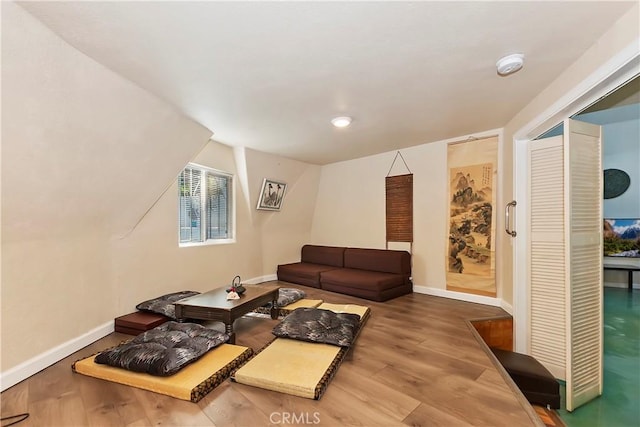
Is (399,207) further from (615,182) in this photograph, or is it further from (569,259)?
(615,182)

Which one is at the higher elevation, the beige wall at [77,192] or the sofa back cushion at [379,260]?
the beige wall at [77,192]

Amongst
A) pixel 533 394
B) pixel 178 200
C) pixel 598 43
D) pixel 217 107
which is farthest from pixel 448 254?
pixel 178 200

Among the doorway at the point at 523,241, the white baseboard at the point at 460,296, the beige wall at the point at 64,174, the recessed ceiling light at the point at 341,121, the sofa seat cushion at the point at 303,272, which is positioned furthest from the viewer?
the sofa seat cushion at the point at 303,272

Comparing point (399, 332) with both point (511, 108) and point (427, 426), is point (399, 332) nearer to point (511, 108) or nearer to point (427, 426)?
point (427, 426)

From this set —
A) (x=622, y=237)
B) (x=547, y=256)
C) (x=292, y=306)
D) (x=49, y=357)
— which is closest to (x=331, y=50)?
(x=547, y=256)

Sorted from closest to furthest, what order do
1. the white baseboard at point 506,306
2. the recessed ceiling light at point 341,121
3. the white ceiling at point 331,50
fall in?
the white ceiling at point 331,50 → the recessed ceiling light at point 341,121 → the white baseboard at point 506,306

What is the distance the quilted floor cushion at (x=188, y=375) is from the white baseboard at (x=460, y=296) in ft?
9.69

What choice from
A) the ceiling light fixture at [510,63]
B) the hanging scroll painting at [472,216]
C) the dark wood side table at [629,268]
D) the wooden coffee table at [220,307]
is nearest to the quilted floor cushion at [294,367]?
the wooden coffee table at [220,307]

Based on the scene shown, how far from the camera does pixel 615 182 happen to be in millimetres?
5465

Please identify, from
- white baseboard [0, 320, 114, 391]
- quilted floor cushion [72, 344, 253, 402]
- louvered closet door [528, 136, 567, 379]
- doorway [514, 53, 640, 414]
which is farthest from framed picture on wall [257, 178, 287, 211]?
louvered closet door [528, 136, 567, 379]

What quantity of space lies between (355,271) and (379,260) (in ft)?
1.44

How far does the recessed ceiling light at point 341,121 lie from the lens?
3.13 meters

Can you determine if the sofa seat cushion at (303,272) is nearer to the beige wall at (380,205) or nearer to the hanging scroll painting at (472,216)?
the beige wall at (380,205)

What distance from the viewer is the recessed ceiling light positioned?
3130mm
